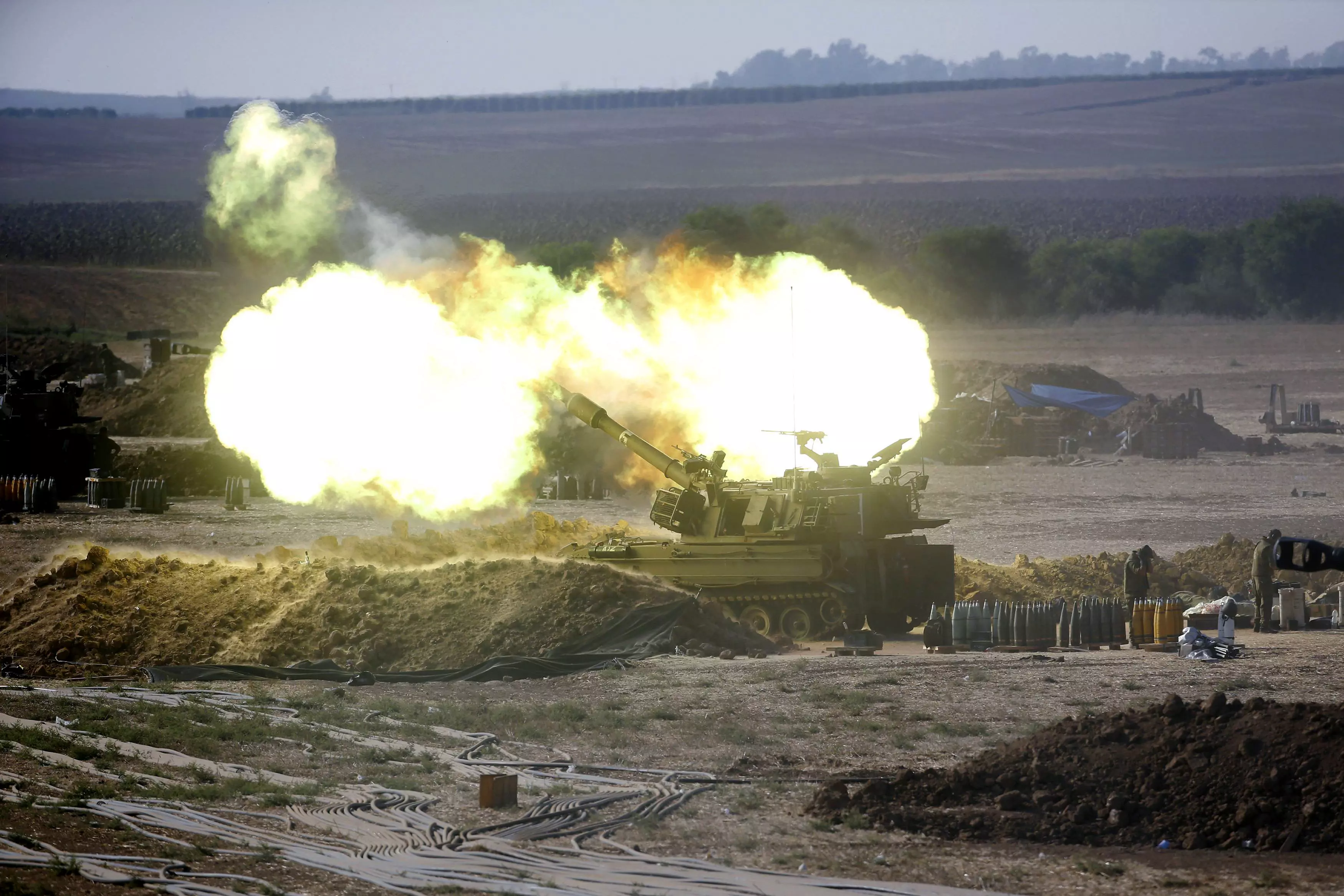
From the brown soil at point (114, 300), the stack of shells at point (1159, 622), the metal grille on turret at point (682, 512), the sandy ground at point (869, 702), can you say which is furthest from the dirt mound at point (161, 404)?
the stack of shells at point (1159, 622)

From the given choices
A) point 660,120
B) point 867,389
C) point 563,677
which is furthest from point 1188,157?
point 563,677

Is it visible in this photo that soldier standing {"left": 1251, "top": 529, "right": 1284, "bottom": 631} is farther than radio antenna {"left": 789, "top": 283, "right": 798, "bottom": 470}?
No

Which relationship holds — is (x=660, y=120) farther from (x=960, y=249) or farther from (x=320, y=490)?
(x=320, y=490)

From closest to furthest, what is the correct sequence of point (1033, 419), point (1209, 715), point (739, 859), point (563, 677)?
point (739, 859), point (1209, 715), point (563, 677), point (1033, 419)

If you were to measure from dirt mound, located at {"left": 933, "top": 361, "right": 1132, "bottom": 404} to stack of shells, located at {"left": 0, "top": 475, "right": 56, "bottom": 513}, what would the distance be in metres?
27.7

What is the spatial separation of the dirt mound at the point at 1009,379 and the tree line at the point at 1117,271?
18.3 metres

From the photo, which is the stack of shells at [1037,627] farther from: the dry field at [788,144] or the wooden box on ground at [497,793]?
the dry field at [788,144]

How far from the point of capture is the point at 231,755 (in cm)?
1734

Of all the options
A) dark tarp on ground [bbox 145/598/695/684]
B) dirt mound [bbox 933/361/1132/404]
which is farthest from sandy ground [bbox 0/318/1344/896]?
dirt mound [bbox 933/361/1132/404]

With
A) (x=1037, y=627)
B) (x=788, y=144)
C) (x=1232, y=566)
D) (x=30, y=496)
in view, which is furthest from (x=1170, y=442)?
(x=788, y=144)

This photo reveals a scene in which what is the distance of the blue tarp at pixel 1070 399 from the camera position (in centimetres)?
5550

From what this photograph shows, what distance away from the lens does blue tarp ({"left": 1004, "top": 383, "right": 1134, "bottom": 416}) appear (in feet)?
182

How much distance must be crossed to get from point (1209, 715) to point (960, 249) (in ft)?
247

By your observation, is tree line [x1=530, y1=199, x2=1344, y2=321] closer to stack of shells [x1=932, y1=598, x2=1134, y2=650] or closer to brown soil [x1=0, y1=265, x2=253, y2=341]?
brown soil [x1=0, y1=265, x2=253, y2=341]
